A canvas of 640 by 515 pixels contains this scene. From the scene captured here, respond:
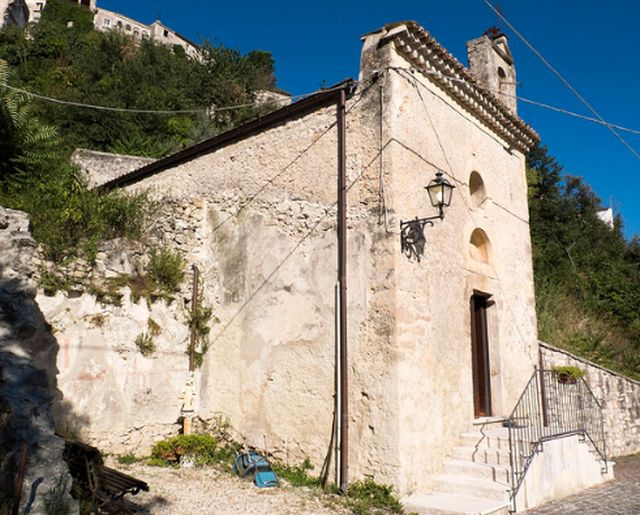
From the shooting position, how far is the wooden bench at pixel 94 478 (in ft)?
13.9

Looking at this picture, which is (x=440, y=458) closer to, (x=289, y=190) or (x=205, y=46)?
(x=289, y=190)

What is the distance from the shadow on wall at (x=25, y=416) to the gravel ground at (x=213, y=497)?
6.62 feet

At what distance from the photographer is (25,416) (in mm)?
3432

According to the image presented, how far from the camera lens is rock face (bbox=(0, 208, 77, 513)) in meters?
3.19

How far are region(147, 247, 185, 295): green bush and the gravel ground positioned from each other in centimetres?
262

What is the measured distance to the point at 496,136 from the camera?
9555 mm

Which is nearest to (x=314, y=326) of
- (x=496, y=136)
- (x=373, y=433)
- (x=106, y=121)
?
(x=373, y=433)

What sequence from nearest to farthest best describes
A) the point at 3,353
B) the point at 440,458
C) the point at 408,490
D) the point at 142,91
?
the point at 3,353 < the point at 408,490 < the point at 440,458 < the point at 142,91

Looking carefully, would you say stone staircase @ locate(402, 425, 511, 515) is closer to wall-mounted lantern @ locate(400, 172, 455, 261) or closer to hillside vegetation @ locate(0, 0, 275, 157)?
wall-mounted lantern @ locate(400, 172, 455, 261)

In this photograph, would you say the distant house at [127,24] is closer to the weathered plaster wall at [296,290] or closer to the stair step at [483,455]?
the weathered plaster wall at [296,290]

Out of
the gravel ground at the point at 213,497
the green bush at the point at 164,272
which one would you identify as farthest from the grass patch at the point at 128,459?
the green bush at the point at 164,272

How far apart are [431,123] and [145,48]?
2755 centimetres

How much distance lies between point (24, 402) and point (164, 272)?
4.90m

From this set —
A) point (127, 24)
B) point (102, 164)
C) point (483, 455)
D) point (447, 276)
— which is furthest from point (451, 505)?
point (127, 24)
